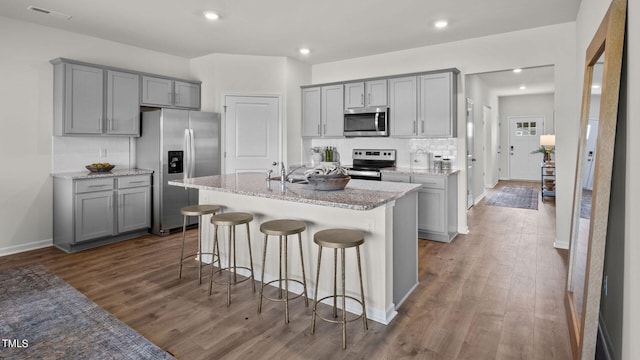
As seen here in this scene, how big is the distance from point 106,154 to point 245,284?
3.10 m

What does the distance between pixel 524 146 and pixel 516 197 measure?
3.65 meters

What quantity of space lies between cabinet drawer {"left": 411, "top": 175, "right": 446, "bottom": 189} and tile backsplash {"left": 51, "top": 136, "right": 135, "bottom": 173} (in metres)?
4.00

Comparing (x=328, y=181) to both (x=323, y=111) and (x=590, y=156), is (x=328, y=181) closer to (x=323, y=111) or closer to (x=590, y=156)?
(x=590, y=156)

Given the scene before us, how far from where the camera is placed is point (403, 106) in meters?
5.01

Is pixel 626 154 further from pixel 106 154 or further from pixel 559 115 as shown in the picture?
pixel 106 154

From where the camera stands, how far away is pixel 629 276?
151cm

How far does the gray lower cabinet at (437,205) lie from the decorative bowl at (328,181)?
6.65ft

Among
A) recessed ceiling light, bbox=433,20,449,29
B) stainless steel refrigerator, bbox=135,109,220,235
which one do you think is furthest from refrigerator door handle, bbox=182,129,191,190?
recessed ceiling light, bbox=433,20,449,29

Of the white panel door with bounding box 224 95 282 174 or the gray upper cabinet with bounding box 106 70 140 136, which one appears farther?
the white panel door with bounding box 224 95 282 174

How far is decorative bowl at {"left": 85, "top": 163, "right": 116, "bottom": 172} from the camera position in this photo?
4.48 meters

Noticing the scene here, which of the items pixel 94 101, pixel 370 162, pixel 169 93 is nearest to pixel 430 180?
pixel 370 162

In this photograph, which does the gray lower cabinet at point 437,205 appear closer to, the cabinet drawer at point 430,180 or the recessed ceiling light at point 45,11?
the cabinet drawer at point 430,180

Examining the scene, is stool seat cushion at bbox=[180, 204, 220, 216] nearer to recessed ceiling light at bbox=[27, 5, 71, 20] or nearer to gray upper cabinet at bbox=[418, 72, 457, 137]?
recessed ceiling light at bbox=[27, 5, 71, 20]

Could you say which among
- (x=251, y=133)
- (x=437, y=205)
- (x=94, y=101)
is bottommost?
(x=437, y=205)
